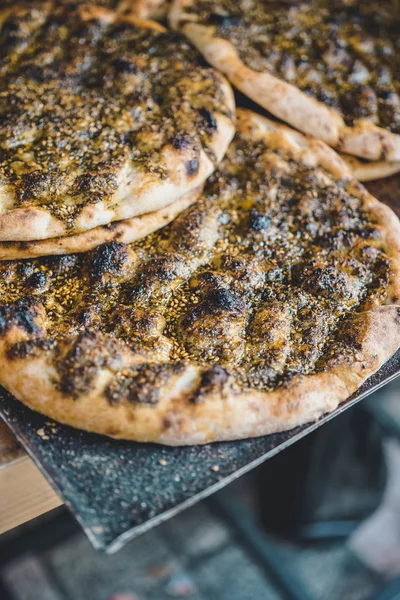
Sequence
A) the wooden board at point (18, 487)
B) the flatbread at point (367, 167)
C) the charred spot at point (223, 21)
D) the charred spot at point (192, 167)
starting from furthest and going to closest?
the charred spot at point (223, 21), the flatbread at point (367, 167), the charred spot at point (192, 167), the wooden board at point (18, 487)

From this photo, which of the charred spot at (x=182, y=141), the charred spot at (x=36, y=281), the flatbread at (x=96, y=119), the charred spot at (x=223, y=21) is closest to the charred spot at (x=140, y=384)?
the charred spot at (x=36, y=281)

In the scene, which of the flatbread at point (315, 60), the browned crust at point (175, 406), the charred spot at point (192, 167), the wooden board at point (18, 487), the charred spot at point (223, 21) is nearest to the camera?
the browned crust at point (175, 406)

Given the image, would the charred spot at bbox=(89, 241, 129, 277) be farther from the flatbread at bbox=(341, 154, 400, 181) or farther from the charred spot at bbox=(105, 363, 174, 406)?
the flatbread at bbox=(341, 154, 400, 181)

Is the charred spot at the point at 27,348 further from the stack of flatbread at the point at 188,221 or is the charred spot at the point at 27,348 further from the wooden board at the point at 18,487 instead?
the wooden board at the point at 18,487

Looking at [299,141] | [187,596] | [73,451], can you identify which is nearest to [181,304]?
[73,451]

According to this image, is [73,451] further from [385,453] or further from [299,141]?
[385,453]

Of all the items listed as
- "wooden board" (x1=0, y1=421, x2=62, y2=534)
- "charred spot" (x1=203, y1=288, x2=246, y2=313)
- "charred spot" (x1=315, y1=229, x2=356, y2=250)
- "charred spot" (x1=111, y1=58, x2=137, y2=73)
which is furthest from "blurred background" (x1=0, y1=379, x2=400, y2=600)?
"charred spot" (x1=111, y1=58, x2=137, y2=73)

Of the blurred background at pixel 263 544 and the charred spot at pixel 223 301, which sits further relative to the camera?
the blurred background at pixel 263 544
